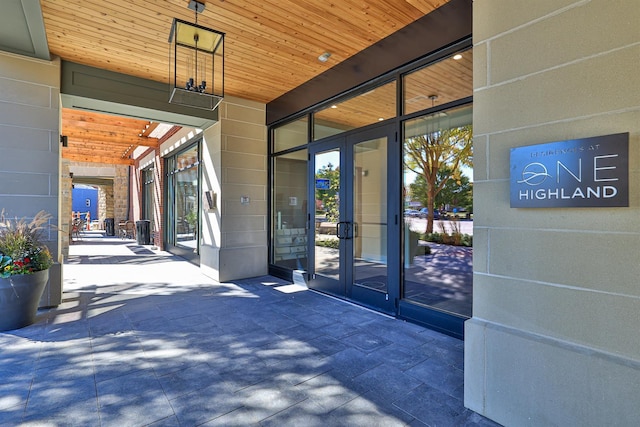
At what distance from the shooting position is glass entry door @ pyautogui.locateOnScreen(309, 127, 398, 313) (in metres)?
4.10

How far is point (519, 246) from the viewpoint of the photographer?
1947 mm

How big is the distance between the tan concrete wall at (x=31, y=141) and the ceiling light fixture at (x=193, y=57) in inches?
64.9

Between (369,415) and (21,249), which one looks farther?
(21,249)

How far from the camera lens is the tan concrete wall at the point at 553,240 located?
1.59 metres

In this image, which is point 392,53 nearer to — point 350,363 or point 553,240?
point 553,240

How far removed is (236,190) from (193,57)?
7.92 feet

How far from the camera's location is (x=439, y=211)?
3.58m

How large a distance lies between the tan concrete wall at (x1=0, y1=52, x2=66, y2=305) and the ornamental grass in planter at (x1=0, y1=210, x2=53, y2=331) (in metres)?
0.37

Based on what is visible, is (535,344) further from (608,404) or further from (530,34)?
(530,34)

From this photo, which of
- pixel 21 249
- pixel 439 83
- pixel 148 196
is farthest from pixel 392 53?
pixel 148 196

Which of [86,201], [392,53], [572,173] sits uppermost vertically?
[392,53]

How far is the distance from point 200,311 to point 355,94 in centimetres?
353

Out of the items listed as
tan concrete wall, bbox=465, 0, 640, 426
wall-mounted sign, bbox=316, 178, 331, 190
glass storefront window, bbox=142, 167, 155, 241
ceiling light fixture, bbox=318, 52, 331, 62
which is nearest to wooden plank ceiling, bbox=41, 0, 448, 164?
ceiling light fixture, bbox=318, 52, 331, 62

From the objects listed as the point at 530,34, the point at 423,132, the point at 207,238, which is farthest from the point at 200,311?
the point at 530,34
